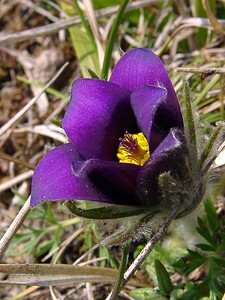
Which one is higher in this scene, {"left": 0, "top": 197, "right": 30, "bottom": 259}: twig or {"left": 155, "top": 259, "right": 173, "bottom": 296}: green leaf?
{"left": 0, "top": 197, "right": 30, "bottom": 259}: twig

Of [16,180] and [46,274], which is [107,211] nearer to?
[46,274]

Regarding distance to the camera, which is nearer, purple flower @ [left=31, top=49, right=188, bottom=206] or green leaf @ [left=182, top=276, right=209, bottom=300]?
purple flower @ [left=31, top=49, right=188, bottom=206]

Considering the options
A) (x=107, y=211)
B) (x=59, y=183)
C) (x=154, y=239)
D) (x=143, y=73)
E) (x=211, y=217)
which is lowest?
(x=211, y=217)

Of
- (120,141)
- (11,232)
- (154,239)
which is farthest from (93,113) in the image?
(11,232)

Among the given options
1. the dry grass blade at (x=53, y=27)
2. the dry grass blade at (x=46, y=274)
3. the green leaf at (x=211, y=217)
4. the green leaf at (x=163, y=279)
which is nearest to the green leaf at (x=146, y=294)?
the green leaf at (x=163, y=279)

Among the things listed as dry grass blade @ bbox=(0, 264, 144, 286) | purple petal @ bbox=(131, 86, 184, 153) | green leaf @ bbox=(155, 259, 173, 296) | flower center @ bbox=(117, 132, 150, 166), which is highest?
purple petal @ bbox=(131, 86, 184, 153)

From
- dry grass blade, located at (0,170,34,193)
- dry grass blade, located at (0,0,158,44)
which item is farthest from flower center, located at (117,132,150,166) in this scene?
dry grass blade, located at (0,0,158,44)

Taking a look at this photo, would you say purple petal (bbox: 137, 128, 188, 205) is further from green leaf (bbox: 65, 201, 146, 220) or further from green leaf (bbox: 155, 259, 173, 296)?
green leaf (bbox: 155, 259, 173, 296)
